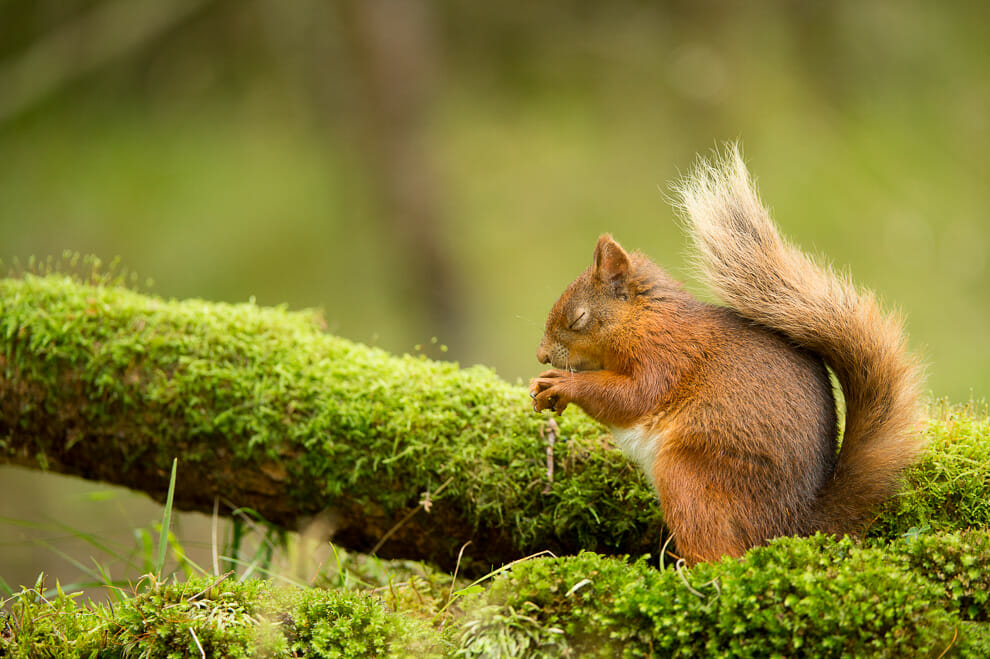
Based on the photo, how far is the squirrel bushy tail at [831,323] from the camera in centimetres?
246

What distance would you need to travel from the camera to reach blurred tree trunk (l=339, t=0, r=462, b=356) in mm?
7562

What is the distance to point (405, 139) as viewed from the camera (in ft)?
25.8

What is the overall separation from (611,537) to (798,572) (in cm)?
98

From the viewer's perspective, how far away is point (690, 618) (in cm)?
200

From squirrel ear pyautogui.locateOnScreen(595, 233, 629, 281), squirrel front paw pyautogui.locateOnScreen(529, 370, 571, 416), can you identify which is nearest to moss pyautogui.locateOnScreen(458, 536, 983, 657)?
squirrel front paw pyautogui.locateOnScreen(529, 370, 571, 416)

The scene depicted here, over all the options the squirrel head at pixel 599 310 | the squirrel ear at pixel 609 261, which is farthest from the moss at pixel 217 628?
the squirrel ear at pixel 609 261

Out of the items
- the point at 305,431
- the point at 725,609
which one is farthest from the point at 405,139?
the point at 725,609

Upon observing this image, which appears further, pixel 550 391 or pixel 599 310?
A: pixel 599 310

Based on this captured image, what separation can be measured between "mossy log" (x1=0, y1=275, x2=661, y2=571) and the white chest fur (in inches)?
12.0

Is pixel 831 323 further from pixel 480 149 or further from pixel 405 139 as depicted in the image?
pixel 480 149

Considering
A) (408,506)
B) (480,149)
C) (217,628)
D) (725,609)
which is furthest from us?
(480,149)

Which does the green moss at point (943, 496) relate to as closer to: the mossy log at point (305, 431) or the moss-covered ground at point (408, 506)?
the moss-covered ground at point (408, 506)

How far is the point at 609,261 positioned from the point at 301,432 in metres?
1.36

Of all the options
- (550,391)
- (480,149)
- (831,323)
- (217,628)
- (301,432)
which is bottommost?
(217,628)
